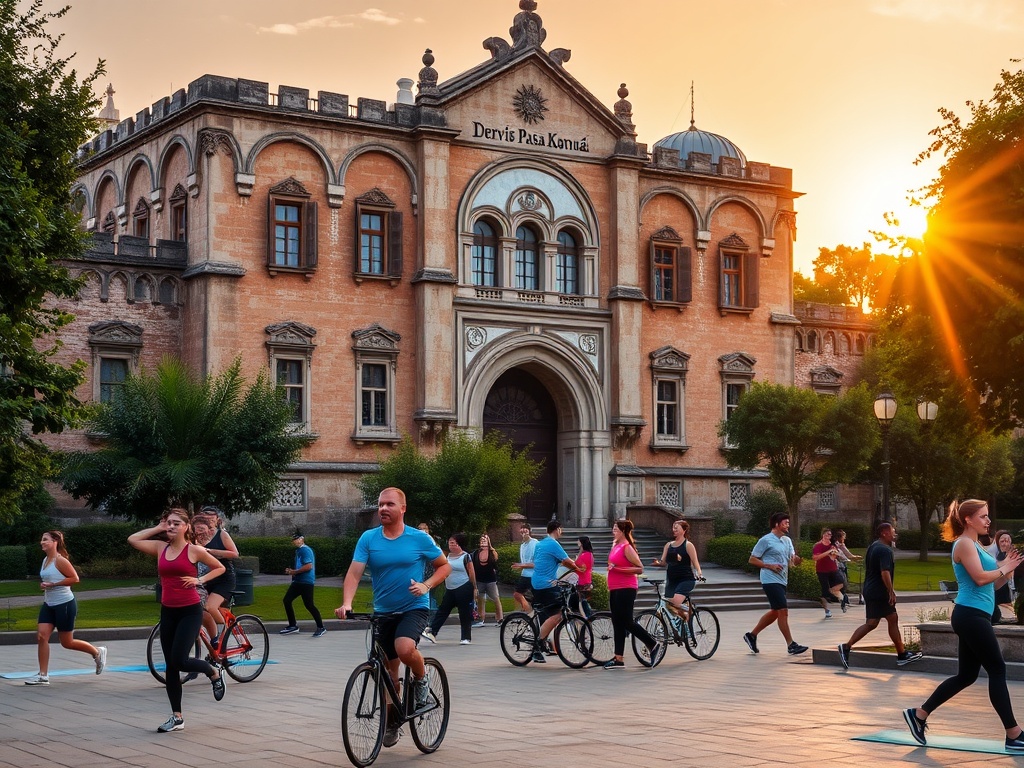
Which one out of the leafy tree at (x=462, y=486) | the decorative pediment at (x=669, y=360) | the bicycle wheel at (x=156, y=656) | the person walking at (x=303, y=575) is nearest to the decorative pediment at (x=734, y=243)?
the decorative pediment at (x=669, y=360)

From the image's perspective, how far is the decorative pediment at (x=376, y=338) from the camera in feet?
131

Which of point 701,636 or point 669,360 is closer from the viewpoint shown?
point 701,636

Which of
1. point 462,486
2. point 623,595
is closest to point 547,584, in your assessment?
point 623,595

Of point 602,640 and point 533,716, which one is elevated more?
point 602,640

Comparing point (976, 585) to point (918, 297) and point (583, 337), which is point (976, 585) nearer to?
point (918, 297)

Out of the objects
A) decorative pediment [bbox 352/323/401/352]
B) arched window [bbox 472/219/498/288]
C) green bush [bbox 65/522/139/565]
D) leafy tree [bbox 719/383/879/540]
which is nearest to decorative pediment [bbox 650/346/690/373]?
leafy tree [bbox 719/383/879/540]

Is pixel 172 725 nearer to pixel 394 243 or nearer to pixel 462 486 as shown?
pixel 462 486

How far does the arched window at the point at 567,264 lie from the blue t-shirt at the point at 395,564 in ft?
105

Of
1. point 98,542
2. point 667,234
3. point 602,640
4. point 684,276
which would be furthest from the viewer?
point 684,276

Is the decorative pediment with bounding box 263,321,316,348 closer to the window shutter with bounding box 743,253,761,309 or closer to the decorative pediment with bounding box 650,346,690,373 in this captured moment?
the decorative pediment with bounding box 650,346,690,373

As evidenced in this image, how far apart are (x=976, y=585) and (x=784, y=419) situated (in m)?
29.6

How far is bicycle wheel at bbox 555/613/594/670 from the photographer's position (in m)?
18.9

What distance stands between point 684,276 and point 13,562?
2157 centimetres

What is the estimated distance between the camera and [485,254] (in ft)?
138
